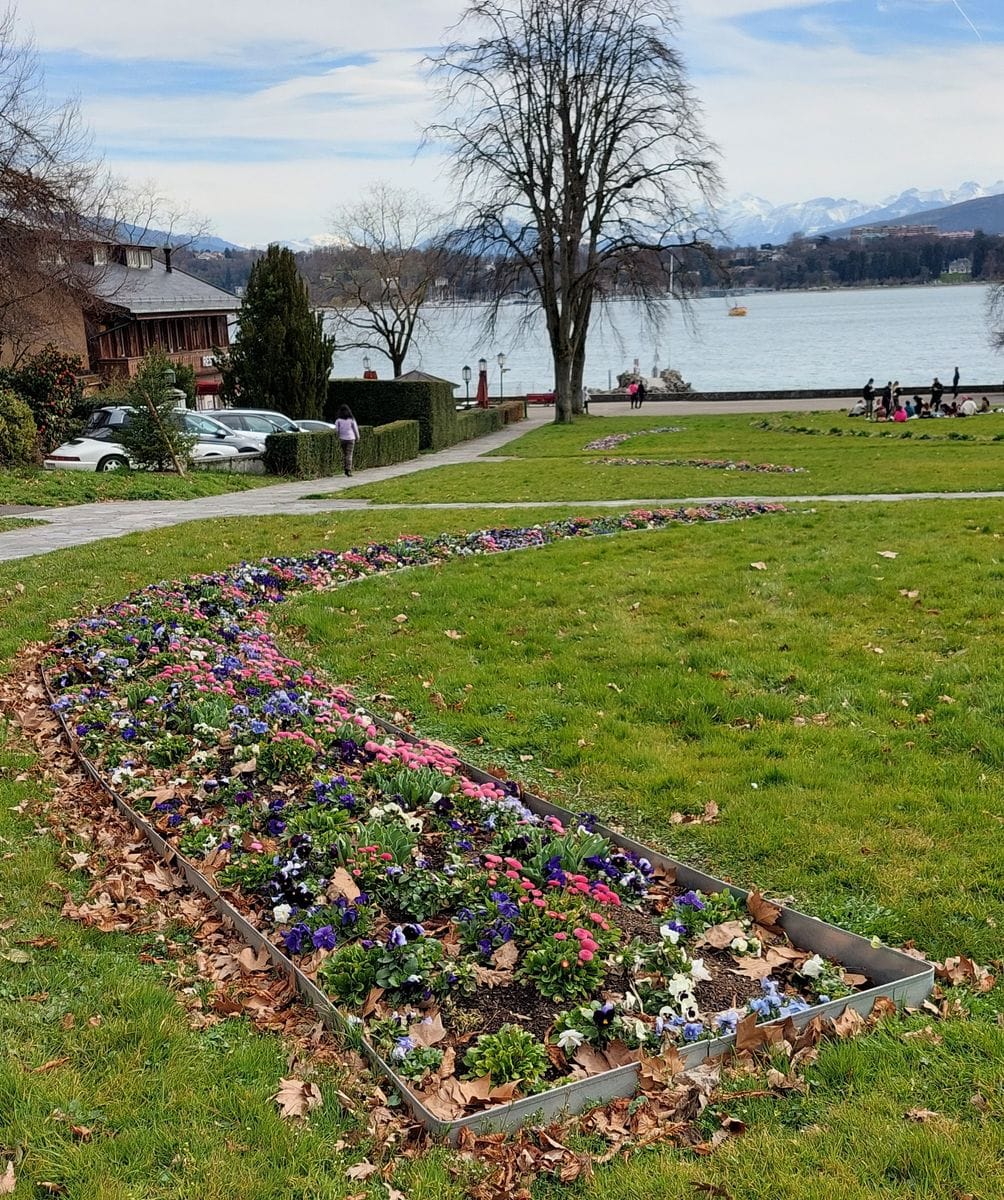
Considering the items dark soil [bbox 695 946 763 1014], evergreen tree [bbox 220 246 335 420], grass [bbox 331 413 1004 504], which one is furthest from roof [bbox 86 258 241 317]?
dark soil [bbox 695 946 763 1014]

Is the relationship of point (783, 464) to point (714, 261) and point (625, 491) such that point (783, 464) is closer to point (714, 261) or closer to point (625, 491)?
point (625, 491)

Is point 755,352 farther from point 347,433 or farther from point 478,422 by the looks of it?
point 347,433

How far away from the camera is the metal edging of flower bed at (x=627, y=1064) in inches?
123

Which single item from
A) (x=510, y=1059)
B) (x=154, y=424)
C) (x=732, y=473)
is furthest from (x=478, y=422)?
(x=510, y=1059)

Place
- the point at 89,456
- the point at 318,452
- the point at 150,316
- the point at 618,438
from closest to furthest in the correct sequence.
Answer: the point at 89,456 < the point at 318,452 < the point at 618,438 < the point at 150,316

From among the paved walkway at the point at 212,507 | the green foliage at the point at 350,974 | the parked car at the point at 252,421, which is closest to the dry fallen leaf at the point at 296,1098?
the green foliage at the point at 350,974

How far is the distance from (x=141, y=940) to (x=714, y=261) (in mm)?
40762

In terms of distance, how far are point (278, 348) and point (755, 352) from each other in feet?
270

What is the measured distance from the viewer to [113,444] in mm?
23406

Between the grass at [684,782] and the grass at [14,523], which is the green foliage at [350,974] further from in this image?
the grass at [14,523]

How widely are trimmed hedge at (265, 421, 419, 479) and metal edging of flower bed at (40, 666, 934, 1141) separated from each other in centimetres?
1918

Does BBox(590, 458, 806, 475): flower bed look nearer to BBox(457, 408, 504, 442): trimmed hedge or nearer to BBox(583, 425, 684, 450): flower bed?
BBox(583, 425, 684, 450): flower bed

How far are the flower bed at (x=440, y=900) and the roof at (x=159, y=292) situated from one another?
137 ft

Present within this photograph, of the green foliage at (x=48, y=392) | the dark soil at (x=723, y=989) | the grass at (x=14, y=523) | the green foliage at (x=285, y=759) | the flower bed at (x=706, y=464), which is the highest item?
the green foliage at (x=48, y=392)
